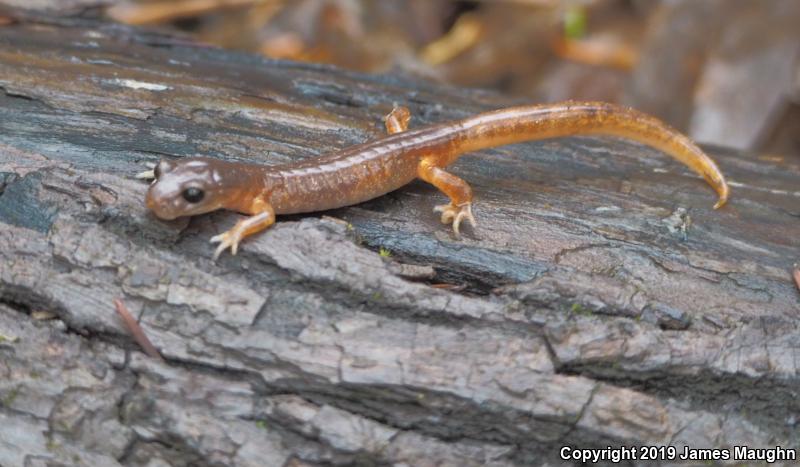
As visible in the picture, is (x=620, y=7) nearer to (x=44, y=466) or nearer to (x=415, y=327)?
(x=415, y=327)

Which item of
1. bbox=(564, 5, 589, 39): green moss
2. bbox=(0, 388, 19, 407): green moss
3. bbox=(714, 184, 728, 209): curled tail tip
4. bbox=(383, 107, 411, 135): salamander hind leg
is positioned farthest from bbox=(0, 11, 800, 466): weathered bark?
Answer: bbox=(564, 5, 589, 39): green moss

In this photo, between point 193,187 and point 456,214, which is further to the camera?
point 456,214

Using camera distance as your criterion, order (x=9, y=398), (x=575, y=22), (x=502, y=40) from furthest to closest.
→ (x=502, y=40), (x=575, y=22), (x=9, y=398)

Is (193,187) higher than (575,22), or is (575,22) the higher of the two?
(575,22)

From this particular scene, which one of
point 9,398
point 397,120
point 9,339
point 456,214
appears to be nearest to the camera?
point 9,398

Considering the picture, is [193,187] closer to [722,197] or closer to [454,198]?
[454,198]

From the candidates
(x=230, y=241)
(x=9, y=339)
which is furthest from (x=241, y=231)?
(x=9, y=339)

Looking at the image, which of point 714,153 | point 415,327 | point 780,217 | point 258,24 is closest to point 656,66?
point 714,153
